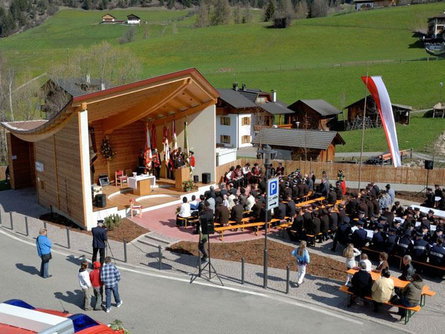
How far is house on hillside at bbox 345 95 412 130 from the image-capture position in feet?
166

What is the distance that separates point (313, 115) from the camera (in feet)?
169

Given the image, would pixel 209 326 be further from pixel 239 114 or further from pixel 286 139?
pixel 239 114

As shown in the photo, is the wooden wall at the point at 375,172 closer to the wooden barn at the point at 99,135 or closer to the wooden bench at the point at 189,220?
the wooden barn at the point at 99,135

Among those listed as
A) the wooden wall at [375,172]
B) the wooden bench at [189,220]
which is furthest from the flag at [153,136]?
the wooden bench at [189,220]

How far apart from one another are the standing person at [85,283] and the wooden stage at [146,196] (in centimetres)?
845

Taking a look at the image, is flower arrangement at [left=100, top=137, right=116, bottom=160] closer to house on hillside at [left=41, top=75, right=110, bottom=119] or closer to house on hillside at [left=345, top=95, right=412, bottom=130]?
house on hillside at [left=41, top=75, right=110, bottom=119]

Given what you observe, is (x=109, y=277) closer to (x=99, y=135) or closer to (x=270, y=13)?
(x=99, y=135)

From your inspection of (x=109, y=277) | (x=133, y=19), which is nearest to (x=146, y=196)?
(x=109, y=277)

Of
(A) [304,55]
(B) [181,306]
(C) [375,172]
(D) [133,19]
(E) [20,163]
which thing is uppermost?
(D) [133,19]

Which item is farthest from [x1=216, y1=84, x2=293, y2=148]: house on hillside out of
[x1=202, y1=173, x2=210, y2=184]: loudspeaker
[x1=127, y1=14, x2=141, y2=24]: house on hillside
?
[x1=127, y1=14, x2=141, y2=24]: house on hillside

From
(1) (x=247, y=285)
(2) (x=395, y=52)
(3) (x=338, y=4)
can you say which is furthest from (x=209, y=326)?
(3) (x=338, y=4)

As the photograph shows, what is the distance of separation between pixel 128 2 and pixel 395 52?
12051 centimetres

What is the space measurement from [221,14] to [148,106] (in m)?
114

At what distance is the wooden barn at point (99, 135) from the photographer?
18.2m
